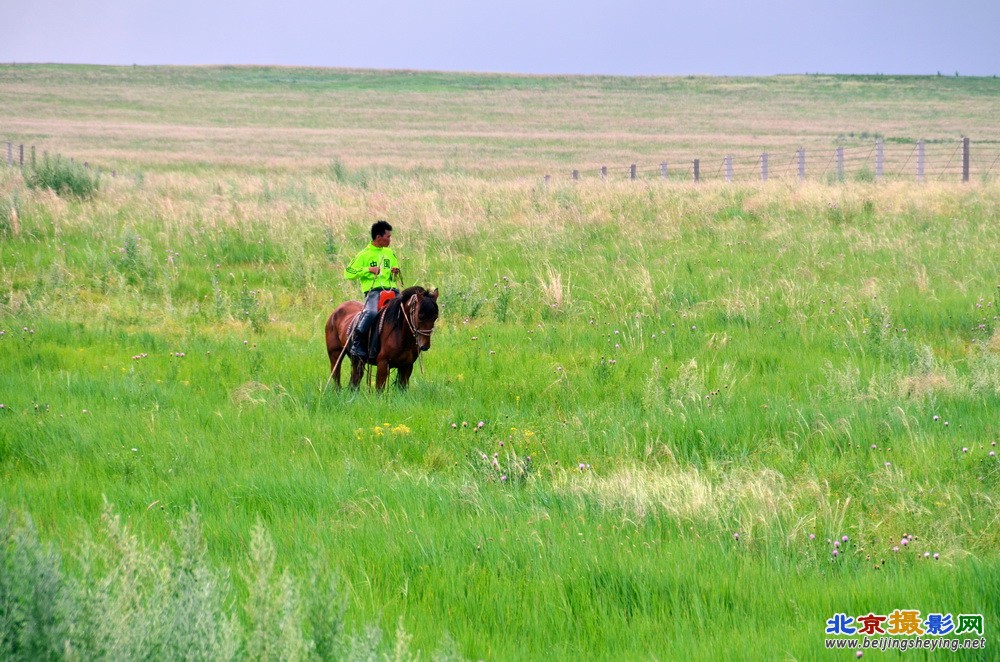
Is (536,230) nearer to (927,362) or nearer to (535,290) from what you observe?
(535,290)

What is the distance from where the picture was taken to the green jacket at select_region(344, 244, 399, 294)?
10242 millimetres

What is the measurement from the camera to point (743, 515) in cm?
595

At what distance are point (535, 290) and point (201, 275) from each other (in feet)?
16.9

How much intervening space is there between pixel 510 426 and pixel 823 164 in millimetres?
43502

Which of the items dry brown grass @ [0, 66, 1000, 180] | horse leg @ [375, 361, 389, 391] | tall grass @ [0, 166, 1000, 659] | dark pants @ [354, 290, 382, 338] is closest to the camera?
tall grass @ [0, 166, 1000, 659]

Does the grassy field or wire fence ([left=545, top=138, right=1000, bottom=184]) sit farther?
wire fence ([left=545, top=138, right=1000, bottom=184])

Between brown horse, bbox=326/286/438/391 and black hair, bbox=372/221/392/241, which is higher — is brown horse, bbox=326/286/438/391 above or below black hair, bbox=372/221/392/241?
below

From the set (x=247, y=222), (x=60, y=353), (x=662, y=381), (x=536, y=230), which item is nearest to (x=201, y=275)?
(x=247, y=222)

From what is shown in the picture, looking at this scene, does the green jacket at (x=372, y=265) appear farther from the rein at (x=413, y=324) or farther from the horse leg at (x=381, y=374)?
the horse leg at (x=381, y=374)

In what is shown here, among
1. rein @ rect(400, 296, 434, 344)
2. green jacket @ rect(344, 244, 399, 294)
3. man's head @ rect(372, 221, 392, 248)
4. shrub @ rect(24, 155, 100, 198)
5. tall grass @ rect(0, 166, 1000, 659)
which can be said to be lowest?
tall grass @ rect(0, 166, 1000, 659)

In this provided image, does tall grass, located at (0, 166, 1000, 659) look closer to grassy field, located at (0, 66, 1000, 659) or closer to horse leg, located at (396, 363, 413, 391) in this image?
grassy field, located at (0, 66, 1000, 659)

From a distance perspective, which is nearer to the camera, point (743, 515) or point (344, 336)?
point (743, 515)

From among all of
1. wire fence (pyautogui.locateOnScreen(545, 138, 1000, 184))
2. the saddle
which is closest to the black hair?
the saddle

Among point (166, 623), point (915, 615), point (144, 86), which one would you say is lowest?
point (915, 615)
